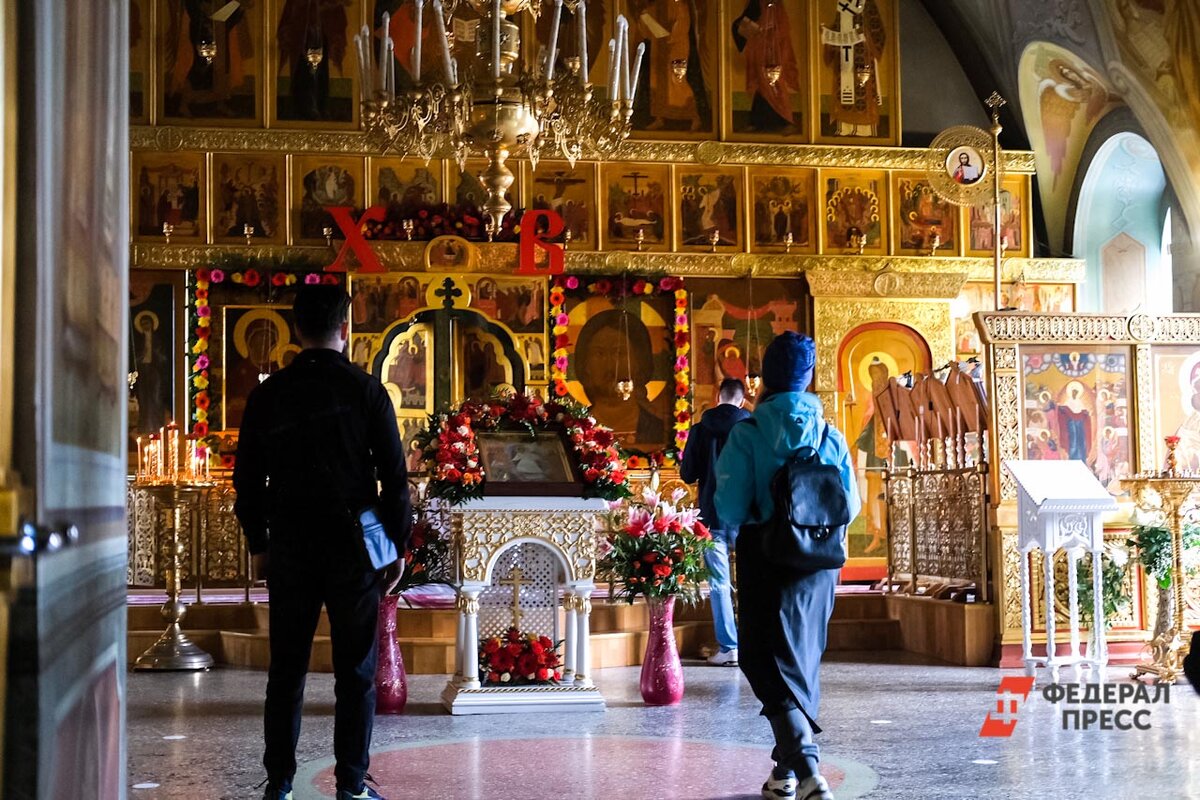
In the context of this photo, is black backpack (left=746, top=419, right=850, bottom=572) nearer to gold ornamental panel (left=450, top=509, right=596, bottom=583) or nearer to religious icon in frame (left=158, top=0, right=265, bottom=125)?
gold ornamental panel (left=450, top=509, right=596, bottom=583)

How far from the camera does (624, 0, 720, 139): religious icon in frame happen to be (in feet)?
49.4

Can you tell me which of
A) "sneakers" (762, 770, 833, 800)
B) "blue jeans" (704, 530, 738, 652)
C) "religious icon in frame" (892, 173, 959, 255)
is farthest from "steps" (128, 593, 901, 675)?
"religious icon in frame" (892, 173, 959, 255)

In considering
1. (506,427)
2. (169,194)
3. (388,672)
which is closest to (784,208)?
(169,194)

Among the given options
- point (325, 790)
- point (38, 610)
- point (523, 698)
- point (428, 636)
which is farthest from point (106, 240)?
point (428, 636)

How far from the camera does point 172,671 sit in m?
9.48

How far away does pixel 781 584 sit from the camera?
15.1 feet

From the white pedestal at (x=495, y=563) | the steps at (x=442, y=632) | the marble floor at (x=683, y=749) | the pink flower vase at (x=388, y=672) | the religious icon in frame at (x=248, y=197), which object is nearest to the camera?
the marble floor at (x=683, y=749)

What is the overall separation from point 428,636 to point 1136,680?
449cm

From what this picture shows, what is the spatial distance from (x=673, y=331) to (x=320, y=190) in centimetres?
386

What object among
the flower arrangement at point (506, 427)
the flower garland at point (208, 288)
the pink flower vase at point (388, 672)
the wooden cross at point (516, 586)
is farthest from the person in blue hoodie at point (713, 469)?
the flower garland at point (208, 288)

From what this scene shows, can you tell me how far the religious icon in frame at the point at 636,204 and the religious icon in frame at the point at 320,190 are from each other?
2549 millimetres

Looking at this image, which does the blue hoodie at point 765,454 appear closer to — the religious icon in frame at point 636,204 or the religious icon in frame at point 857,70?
the religious icon in frame at point 636,204

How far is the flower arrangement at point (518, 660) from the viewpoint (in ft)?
23.9

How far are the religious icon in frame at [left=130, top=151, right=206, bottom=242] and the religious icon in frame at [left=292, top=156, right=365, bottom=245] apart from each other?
36.7 inches
